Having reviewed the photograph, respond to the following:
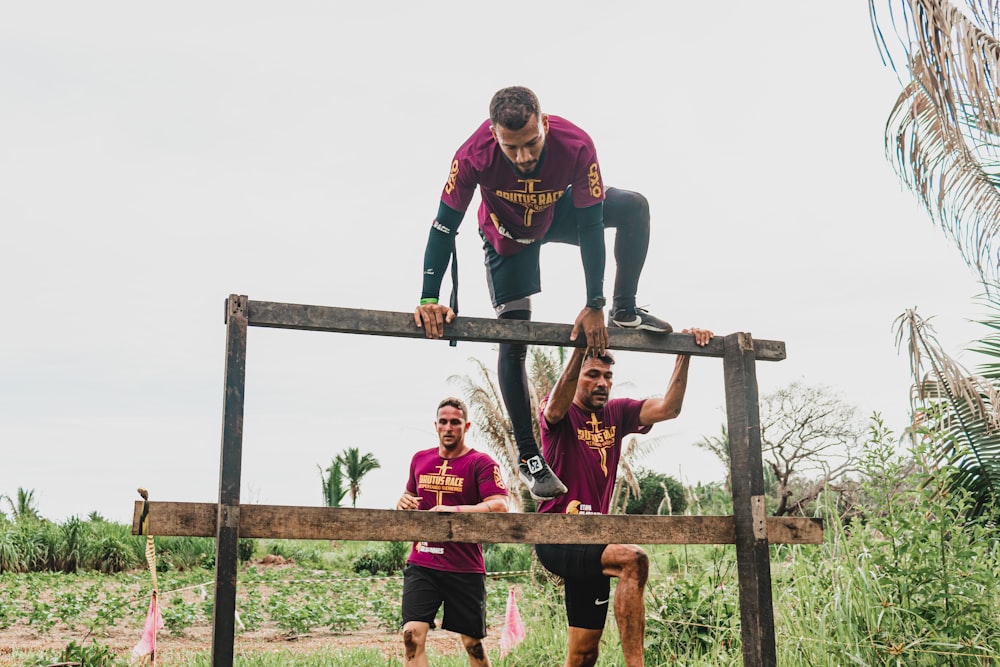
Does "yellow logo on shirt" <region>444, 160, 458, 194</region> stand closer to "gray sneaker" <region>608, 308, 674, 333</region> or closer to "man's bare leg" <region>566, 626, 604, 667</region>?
"gray sneaker" <region>608, 308, 674, 333</region>

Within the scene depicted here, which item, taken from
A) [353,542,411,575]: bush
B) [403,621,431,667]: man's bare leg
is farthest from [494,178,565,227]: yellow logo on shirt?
[353,542,411,575]: bush

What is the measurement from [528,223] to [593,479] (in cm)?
145

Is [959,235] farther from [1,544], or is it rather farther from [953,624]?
[1,544]

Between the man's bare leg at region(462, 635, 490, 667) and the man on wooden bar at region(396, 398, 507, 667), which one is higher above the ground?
the man on wooden bar at region(396, 398, 507, 667)

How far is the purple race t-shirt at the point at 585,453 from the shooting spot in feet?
15.9

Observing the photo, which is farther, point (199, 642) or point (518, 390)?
point (199, 642)

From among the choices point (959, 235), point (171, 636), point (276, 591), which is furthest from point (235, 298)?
point (276, 591)

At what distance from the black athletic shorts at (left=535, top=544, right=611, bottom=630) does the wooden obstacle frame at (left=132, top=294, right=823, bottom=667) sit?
987 millimetres

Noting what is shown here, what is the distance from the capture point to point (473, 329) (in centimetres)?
360

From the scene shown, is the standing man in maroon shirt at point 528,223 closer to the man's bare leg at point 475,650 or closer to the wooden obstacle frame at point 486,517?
the wooden obstacle frame at point 486,517

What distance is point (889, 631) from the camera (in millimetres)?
4547

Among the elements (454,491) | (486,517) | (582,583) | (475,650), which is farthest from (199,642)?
(486,517)

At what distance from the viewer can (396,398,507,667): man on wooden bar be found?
540cm

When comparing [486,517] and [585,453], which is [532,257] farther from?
[486,517]
